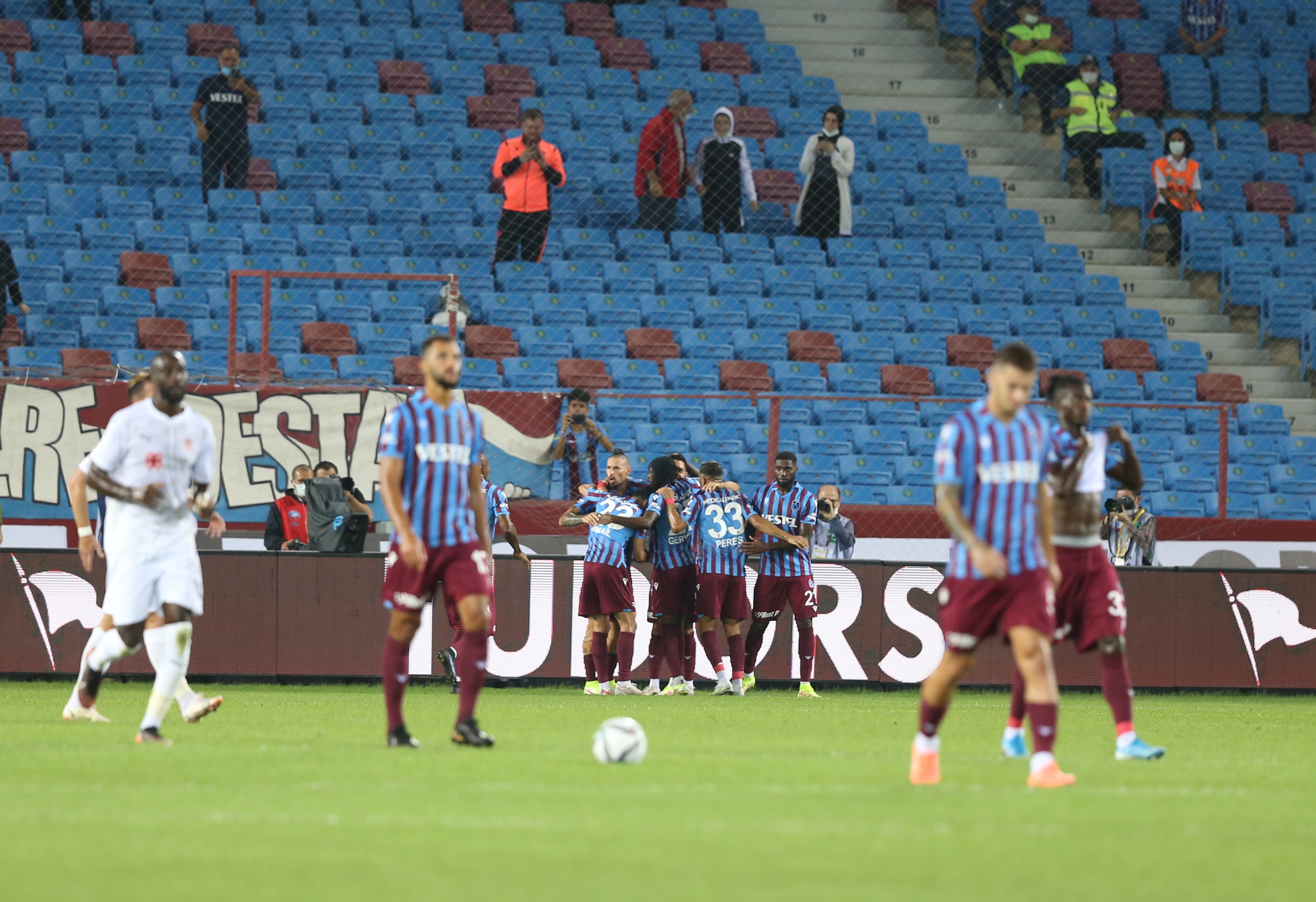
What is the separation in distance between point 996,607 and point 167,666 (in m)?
4.83

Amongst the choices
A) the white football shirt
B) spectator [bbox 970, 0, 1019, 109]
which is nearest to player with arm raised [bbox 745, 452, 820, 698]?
the white football shirt

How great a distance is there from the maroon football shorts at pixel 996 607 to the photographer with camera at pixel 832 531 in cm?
1030

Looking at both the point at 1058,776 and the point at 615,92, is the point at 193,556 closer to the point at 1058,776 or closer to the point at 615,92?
the point at 1058,776

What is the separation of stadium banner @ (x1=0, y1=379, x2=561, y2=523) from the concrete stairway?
11576mm

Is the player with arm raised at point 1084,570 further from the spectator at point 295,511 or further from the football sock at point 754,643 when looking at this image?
the spectator at point 295,511

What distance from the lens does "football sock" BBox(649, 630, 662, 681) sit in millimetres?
17547

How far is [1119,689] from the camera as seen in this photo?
10180mm

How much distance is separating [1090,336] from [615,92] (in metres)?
8.08

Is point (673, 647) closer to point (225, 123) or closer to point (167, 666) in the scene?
point (167, 666)

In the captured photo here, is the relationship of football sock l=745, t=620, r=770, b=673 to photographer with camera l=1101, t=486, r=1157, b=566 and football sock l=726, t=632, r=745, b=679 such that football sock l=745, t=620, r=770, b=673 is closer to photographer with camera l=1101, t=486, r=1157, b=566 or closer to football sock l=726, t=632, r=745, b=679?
football sock l=726, t=632, r=745, b=679

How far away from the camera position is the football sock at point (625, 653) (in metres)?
17.1

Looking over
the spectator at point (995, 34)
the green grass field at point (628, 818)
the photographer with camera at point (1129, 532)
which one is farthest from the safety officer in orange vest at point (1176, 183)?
the green grass field at point (628, 818)

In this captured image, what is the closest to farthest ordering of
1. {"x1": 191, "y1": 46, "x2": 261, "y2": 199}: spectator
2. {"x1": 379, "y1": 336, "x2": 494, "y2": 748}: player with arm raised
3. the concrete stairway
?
{"x1": 379, "y1": 336, "x2": 494, "y2": 748}: player with arm raised → {"x1": 191, "y1": 46, "x2": 261, "y2": 199}: spectator → the concrete stairway

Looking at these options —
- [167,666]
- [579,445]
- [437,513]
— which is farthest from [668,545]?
[167,666]
